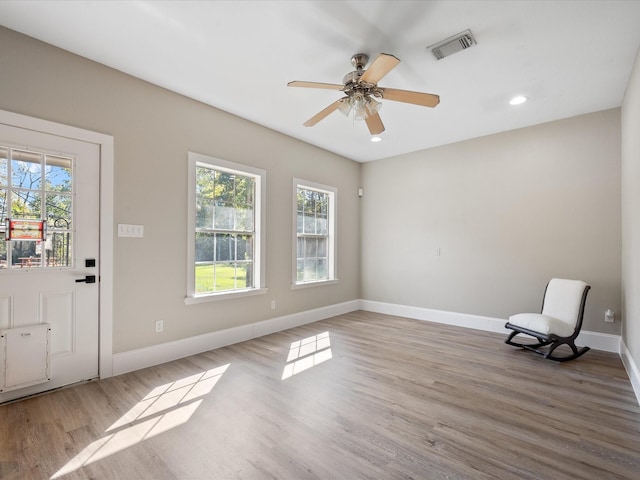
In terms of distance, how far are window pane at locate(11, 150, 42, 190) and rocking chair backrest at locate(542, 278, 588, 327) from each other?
209 inches

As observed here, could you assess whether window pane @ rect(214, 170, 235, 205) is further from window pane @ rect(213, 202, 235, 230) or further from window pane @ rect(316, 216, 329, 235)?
window pane @ rect(316, 216, 329, 235)

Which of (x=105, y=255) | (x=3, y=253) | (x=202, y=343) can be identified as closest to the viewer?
(x=3, y=253)

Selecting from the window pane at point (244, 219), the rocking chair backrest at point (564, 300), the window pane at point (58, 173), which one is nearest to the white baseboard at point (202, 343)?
the window pane at point (244, 219)

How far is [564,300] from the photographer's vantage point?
3.60 meters

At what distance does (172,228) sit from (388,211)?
3.70 meters

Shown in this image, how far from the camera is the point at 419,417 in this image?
225cm

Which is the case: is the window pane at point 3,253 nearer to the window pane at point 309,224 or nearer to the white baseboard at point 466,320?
the window pane at point 309,224

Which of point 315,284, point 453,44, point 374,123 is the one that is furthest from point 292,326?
point 453,44

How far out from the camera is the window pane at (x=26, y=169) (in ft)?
8.00

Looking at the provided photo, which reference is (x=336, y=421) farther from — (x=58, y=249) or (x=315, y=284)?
(x=315, y=284)

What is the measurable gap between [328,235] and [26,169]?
12.9ft

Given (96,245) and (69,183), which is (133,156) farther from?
(96,245)

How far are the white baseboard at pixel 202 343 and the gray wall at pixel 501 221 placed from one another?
5.89 feet

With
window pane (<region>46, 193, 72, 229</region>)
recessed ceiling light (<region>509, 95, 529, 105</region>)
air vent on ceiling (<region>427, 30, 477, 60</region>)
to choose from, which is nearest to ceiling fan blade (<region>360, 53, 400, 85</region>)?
air vent on ceiling (<region>427, 30, 477, 60</region>)
